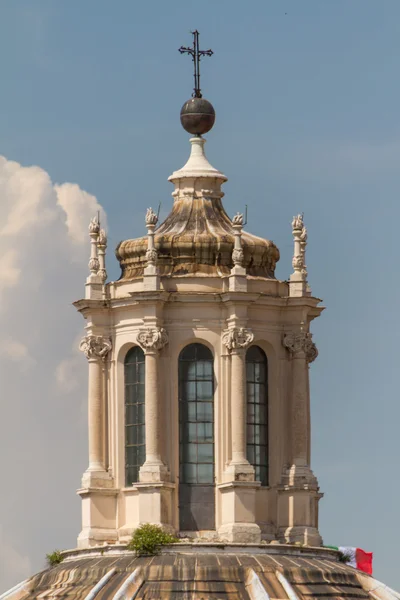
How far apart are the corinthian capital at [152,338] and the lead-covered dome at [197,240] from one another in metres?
1.56

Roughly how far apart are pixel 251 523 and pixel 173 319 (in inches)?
219

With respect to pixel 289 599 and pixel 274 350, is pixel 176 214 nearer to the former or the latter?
pixel 274 350

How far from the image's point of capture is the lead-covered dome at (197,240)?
8600 cm

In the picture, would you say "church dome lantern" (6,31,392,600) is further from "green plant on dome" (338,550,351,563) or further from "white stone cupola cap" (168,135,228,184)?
"green plant on dome" (338,550,351,563)

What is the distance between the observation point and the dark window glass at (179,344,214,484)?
281ft

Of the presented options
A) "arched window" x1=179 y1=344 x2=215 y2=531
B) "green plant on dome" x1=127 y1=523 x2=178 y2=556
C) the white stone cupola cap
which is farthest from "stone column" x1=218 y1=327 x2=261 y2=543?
the white stone cupola cap

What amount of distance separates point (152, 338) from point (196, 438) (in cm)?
285

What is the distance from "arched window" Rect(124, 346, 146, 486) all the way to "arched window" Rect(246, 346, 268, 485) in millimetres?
2733

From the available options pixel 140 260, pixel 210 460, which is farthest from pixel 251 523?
pixel 140 260

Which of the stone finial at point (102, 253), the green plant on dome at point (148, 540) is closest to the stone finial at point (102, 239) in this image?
the stone finial at point (102, 253)

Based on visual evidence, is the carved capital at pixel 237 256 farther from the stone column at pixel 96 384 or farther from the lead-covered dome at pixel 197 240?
the stone column at pixel 96 384

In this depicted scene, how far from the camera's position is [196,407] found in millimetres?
85812

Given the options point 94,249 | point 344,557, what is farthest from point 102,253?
point 344,557

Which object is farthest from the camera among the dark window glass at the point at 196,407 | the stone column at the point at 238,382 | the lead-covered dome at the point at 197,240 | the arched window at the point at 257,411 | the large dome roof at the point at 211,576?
the arched window at the point at 257,411
